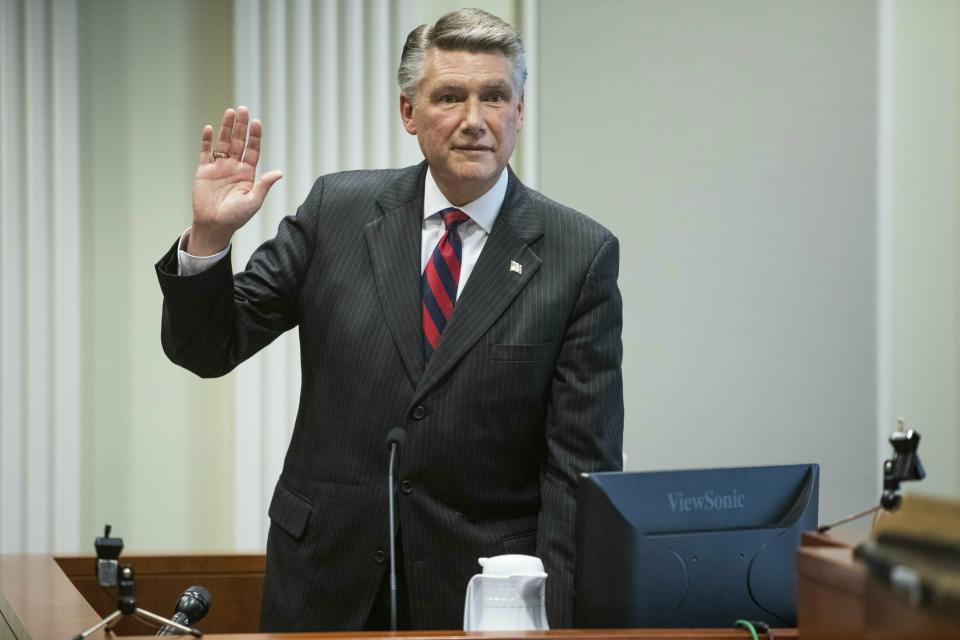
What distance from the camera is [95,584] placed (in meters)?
2.60

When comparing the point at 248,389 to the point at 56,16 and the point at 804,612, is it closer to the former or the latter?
the point at 56,16

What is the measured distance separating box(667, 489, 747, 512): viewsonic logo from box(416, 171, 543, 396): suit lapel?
0.59m

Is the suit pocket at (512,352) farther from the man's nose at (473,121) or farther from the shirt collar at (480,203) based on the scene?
the man's nose at (473,121)

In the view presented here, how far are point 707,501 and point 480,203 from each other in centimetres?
82

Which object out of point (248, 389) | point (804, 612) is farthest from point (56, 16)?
point (804, 612)

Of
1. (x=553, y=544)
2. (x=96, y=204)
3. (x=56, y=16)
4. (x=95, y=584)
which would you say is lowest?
(x=95, y=584)

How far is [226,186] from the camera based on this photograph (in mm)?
2199

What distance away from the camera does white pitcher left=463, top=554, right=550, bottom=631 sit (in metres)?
1.72

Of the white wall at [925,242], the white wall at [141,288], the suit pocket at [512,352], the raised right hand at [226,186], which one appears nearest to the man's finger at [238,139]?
the raised right hand at [226,186]

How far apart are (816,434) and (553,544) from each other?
2.34 metres

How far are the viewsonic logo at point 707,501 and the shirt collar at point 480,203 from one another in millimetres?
767

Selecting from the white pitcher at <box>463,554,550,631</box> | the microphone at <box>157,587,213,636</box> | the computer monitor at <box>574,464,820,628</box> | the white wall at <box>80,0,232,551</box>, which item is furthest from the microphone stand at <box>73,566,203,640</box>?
the white wall at <box>80,0,232,551</box>

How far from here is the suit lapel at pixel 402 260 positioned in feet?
7.36

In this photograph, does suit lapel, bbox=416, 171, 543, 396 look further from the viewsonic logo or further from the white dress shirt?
the viewsonic logo
